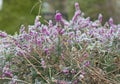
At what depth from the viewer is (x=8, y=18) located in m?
9.43

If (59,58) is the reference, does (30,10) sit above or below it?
above

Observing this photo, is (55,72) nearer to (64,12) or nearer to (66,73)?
(66,73)

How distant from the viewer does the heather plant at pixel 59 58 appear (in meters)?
2.38

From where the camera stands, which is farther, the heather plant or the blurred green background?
the blurred green background

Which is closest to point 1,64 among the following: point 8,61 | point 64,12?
point 8,61

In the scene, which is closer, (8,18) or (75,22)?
(75,22)

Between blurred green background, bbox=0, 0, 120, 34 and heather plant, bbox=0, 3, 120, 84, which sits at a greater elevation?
blurred green background, bbox=0, 0, 120, 34

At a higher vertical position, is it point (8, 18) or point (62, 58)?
point (8, 18)

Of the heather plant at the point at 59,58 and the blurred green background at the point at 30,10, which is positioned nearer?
the heather plant at the point at 59,58

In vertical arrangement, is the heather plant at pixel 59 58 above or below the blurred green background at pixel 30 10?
below

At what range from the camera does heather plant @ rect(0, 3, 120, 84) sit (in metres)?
2.38

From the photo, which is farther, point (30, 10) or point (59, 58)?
point (30, 10)

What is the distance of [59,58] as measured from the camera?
2467 millimetres

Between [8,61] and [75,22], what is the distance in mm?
676
